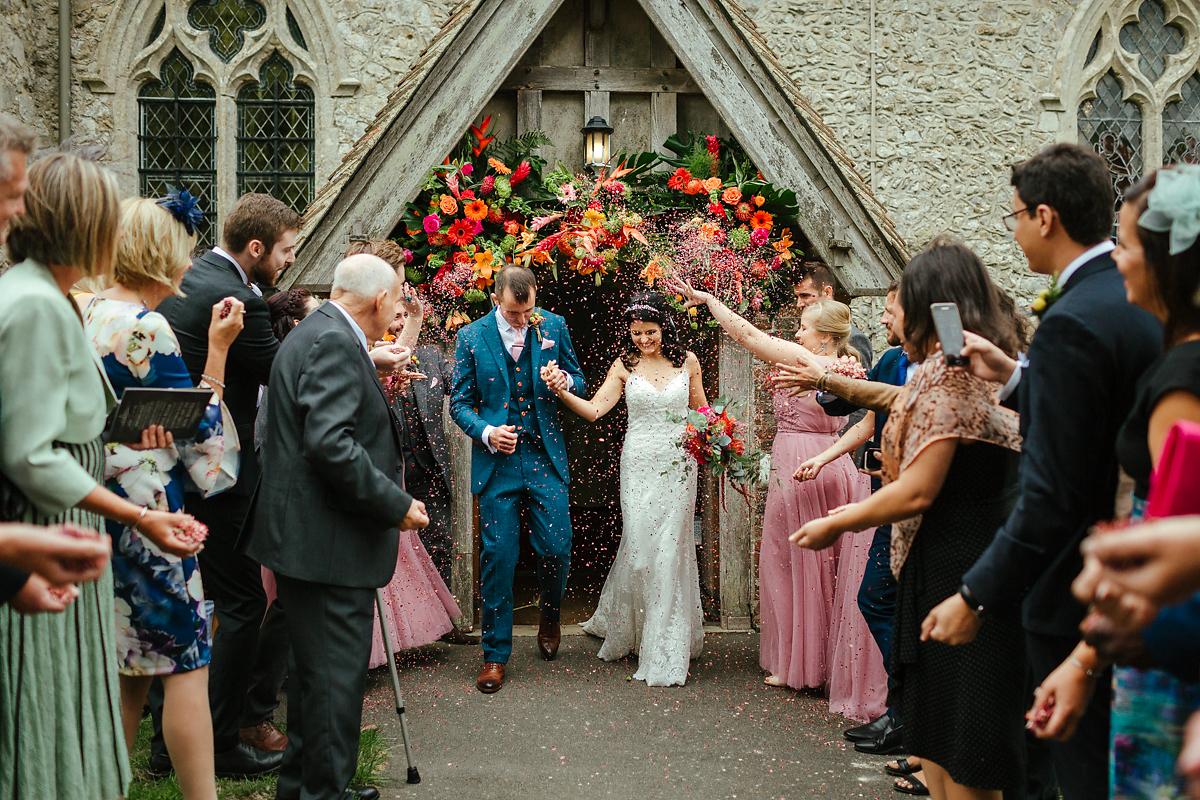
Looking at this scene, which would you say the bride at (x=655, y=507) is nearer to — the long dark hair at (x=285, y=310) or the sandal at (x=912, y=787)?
the long dark hair at (x=285, y=310)

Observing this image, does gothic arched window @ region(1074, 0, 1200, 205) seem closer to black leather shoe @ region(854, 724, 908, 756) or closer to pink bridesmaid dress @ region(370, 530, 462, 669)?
black leather shoe @ region(854, 724, 908, 756)

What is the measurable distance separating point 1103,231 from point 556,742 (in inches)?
143

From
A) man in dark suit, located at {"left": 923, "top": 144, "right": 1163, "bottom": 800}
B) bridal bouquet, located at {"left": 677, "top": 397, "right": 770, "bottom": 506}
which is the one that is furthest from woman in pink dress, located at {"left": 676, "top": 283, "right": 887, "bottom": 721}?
man in dark suit, located at {"left": 923, "top": 144, "right": 1163, "bottom": 800}

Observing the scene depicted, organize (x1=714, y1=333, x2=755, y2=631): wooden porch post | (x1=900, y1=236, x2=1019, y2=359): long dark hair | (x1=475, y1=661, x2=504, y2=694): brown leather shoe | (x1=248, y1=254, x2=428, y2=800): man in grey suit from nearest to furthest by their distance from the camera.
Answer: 1. (x1=900, y1=236, x2=1019, y2=359): long dark hair
2. (x1=248, y1=254, x2=428, y2=800): man in grey suit
3. (x1=475, y1=661, x2=504, y2=694): brown leather shoe
4. (x1=714, y1=333, x2=755, y2=631): wooden porch post

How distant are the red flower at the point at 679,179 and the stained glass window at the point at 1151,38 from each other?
7.28 m

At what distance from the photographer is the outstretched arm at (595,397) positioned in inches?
252

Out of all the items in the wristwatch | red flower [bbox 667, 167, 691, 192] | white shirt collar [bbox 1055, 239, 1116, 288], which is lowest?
the wristwatch

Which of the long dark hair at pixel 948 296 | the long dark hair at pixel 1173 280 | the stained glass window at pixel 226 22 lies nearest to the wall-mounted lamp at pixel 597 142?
the long dark hair at pixel 948 296

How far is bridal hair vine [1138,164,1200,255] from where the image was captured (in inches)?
78.4

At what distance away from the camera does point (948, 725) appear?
123 inches

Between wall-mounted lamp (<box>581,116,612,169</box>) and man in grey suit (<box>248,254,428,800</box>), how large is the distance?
331 cm

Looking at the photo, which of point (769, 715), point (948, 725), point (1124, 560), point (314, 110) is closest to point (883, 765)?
point (769, 715)

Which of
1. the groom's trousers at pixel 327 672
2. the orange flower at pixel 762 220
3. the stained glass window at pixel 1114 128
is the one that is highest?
the stained glass window at pixel 1114 128

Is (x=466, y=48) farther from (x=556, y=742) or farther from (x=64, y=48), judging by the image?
(x=64, y=48)
